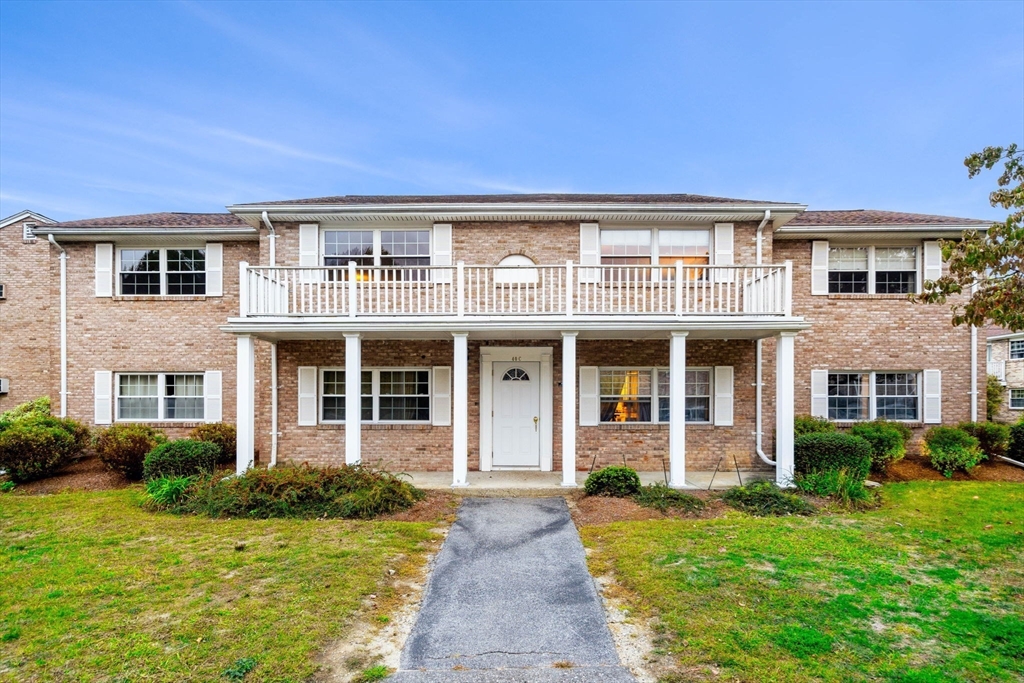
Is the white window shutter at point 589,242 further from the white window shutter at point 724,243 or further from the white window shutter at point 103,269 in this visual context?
the white window shutter at point 103,269

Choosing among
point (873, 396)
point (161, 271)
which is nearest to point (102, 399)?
point (161, 271)

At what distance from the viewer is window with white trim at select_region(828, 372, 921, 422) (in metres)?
11.6

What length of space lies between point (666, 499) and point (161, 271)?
12.6 metres

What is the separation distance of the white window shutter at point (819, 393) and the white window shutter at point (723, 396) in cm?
231

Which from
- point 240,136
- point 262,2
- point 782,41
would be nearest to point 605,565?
point 262,2

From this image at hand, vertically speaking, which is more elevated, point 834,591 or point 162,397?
point 162,397

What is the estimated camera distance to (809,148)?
78.4ft

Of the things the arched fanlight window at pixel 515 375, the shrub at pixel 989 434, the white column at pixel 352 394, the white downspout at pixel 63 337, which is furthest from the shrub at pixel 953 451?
the white downspout at pixel 63 337

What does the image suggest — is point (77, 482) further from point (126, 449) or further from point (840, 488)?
point (840, 488)

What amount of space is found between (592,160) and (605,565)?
21.5 m

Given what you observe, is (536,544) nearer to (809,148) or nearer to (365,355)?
(365,355)

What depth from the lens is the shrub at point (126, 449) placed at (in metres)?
9.55

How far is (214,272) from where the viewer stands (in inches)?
462

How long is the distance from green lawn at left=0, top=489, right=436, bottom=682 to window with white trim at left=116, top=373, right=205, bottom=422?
4.07 meters
